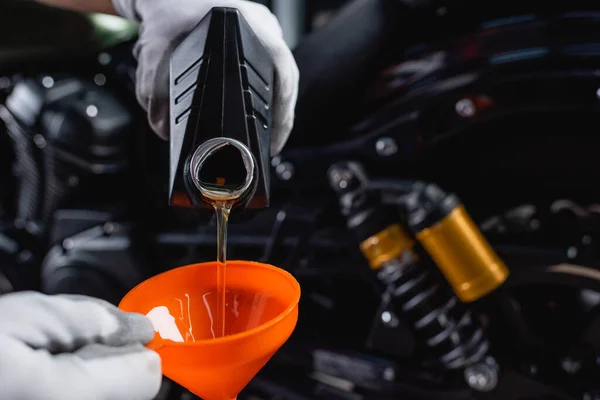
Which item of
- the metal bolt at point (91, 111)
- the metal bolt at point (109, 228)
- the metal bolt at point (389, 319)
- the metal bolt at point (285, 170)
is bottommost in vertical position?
the metal bolt at point (389, 319)

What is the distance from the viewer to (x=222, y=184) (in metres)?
0.45

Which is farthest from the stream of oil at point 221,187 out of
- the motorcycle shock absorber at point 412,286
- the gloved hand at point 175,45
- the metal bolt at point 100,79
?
the metal bolt at point 100,79

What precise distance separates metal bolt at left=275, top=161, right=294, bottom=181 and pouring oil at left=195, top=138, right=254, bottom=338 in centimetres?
34

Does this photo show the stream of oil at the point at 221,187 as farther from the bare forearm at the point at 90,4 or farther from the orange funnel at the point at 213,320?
the bare forearm at the point at 90,4

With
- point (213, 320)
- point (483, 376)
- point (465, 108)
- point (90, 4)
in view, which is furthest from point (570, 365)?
point (90, 4)

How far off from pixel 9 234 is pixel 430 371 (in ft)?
2.20

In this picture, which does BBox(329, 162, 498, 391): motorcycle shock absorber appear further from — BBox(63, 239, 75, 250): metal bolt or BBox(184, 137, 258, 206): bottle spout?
BBox(63, 239, 75, 250): metal bolt

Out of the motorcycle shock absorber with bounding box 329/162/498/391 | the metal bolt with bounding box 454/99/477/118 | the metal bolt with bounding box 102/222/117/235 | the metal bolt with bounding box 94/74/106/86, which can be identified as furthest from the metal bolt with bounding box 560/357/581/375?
the metal bolt with bounding box 94/74/106/86

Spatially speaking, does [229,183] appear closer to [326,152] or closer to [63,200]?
[326,152]

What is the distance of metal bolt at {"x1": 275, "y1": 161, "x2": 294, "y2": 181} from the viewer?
0.80 metres

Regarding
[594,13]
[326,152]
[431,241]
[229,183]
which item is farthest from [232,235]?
[594,13]

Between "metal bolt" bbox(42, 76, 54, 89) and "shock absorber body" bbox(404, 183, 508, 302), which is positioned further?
"metal bolt" bbox(42, 76, 54, 89)

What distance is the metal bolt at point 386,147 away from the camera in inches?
29.0

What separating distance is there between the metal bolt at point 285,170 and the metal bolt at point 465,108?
9.0 inches
